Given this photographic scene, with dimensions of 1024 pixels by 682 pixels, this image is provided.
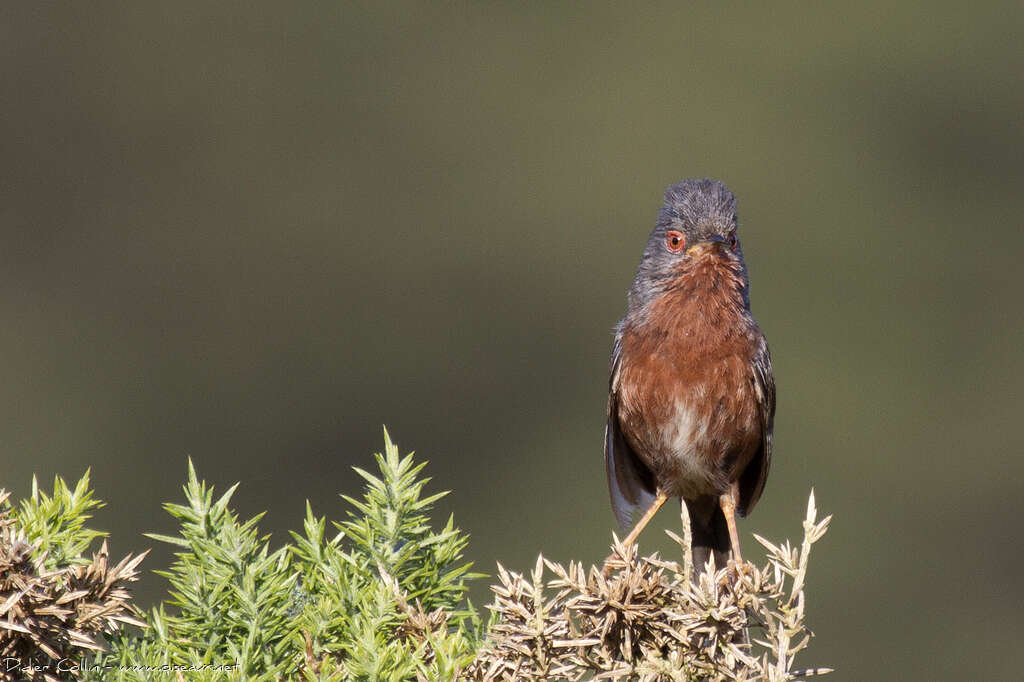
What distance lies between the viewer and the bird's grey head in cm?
521

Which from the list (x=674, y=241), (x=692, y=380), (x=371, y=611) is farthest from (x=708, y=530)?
(x=371, y=611)

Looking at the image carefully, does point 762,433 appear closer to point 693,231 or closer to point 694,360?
point 694,360

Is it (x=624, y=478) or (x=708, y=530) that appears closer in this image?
(x=624, y=478)

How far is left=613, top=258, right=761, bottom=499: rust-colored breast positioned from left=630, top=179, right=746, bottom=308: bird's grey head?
6 centimetres

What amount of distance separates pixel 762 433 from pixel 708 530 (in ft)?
2.21

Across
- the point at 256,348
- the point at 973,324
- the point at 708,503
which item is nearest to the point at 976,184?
the point at 973,324

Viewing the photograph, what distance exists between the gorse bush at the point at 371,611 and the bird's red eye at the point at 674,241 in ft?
8.64

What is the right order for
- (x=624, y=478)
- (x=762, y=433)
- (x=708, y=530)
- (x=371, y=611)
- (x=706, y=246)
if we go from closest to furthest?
(x=371, y=611) → (x=706, y=246) → (x=762, y=433) → (x=624, y=478) → (x=708, y=530)

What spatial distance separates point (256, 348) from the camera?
2098 cm

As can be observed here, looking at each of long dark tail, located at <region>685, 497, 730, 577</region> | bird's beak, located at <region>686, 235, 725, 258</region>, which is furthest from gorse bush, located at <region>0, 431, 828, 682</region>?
long dark tail, located at <region>685, 497, 730, 577</region>

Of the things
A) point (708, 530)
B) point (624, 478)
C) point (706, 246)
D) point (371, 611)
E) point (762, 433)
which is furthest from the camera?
point (708, 530)

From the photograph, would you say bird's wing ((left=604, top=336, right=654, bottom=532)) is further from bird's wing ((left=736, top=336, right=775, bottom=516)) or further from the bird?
bird's wing ((left=736, top=336, right=775, bottom=516))

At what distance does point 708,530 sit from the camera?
6078mm

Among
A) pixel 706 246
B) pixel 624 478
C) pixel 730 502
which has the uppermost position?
pixel 706 246
